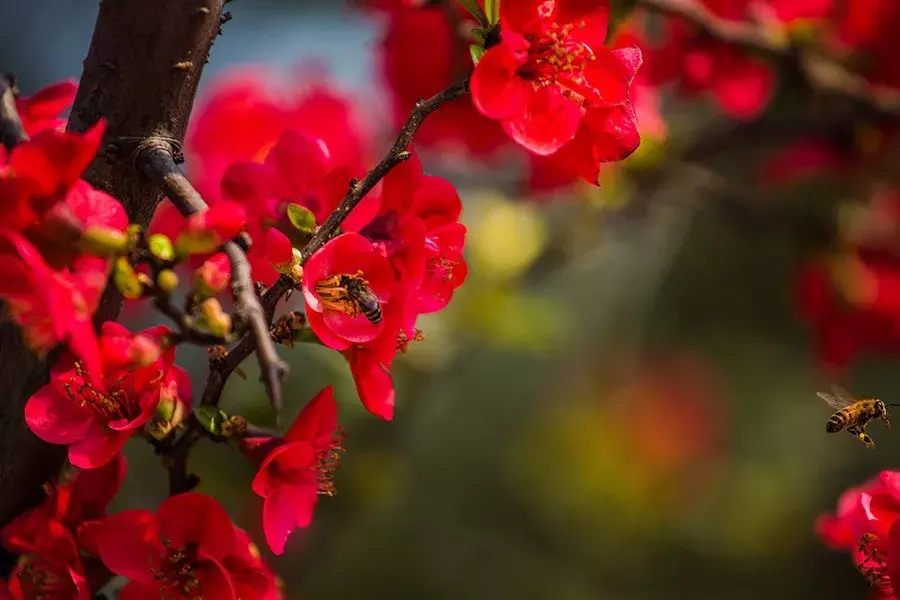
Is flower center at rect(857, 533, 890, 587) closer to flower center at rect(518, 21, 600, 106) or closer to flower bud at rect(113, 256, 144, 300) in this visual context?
flower center at rect(518, 21, 600, 106)

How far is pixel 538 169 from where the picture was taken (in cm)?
113

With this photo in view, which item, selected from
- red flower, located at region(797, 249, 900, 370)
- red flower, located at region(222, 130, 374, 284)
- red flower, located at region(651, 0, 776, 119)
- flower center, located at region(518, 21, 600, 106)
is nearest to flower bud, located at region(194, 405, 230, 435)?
red flower, located at region(222, 130, 374, 284)

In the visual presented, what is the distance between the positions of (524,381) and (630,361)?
30 centimetres

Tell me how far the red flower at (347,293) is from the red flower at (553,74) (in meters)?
0.09

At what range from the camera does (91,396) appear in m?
0.44

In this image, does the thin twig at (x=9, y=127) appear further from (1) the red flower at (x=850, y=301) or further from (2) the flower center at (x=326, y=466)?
(1) the red flower at (x=850, y=301)

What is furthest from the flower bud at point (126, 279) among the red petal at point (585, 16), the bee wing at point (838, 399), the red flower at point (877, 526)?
the bee wing at point (838, 399)

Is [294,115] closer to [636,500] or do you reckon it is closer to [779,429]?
[636,500]

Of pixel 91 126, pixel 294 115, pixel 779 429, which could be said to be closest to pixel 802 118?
pixel 294 115

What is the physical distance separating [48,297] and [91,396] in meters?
0.10

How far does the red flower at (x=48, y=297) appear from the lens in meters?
0.35

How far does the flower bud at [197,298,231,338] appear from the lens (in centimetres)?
36

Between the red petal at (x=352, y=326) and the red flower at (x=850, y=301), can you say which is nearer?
the red petal at (x=352, y=326)

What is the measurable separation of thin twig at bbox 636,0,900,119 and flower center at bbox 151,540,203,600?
63cm
